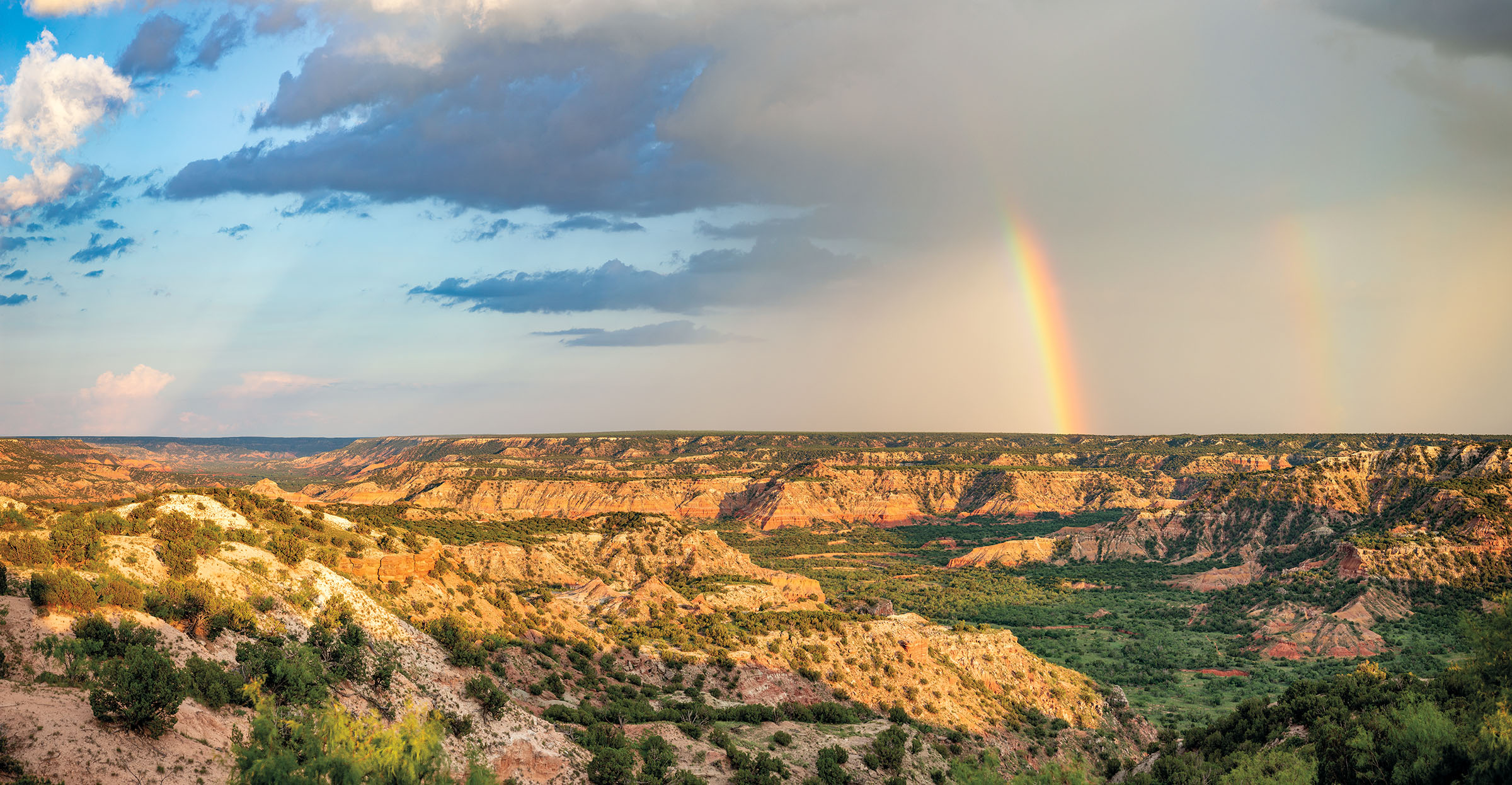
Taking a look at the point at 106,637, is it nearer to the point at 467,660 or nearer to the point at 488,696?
the point at 488,696

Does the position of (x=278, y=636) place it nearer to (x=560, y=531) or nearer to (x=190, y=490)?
(x=190, y=490)

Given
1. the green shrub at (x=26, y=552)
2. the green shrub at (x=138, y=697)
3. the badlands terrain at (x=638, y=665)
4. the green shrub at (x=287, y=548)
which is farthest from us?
the green shrub at (x=287, y=548)

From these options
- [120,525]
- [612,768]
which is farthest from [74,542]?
[612,768]

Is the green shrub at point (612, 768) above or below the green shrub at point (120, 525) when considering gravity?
below

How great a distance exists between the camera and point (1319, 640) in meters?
94.5

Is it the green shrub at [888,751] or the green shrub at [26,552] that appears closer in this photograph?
the green shrub at [26,552]

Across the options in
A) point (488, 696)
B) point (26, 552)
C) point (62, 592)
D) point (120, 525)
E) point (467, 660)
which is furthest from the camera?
point (467, 660)

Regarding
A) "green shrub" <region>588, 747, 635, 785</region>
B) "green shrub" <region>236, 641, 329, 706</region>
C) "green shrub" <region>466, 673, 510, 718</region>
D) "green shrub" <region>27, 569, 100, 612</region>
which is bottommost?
"green shrub" <region>588, 747, 635, 785</region>

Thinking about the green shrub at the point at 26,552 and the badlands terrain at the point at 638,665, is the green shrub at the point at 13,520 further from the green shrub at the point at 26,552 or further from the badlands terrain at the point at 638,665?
the green shrub at the point at 26,552

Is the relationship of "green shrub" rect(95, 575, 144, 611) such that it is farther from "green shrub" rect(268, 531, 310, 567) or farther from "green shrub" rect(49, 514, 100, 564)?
"green shrub" rect(268, 531, 310, 567)

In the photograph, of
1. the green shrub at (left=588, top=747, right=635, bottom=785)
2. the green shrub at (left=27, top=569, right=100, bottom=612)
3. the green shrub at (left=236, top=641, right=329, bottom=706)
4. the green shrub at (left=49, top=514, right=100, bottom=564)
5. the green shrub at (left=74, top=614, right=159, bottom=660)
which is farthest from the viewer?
the green shrub at (left=49, top=514, right=100, bottom=564)

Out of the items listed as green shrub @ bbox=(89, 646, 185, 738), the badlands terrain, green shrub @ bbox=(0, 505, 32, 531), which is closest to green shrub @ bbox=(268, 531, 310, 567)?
the badlands terrain

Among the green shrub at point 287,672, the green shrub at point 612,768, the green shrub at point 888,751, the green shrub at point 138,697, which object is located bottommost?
the green shrub at point 888,751

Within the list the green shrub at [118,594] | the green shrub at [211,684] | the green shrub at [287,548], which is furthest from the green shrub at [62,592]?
the green shrub at [287,548]
